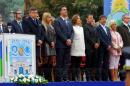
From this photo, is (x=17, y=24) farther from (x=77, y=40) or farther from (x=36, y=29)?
(x=77, y=40)

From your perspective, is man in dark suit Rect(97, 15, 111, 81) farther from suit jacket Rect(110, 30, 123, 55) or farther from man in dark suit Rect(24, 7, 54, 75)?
man in dark suit Rect(24, 7, 54, 75)

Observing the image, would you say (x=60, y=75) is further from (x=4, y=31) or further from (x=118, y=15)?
(x=118, y=15)

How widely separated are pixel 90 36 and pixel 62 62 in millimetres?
1067

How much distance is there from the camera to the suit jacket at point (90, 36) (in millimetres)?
11766

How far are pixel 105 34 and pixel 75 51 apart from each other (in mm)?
1096

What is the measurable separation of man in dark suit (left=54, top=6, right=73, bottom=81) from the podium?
2.66ft

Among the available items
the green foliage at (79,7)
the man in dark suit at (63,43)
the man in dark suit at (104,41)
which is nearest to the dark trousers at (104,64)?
the man in dark suit at (104,41)

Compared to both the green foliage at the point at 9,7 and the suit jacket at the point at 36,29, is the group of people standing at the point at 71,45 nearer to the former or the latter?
the suit jacket at the point at 36,29

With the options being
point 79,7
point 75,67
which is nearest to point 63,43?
point 75,67

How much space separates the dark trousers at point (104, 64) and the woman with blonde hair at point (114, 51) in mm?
109

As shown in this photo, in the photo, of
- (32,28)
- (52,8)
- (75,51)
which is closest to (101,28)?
(75,51)

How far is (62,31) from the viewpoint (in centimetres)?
1134

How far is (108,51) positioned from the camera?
40.0 feet

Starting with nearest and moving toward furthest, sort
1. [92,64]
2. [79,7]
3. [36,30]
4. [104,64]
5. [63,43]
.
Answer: [36,30]
[63,43]
[92,64]
[104,64]
[79,7]
